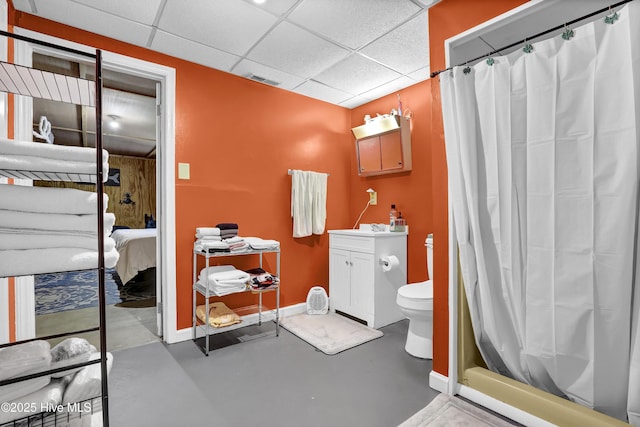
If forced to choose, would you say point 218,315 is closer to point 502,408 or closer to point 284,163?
point 284,163

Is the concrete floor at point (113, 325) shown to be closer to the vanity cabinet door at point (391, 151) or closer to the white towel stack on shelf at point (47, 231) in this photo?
the white towel stack on shelf at point (47, 231)

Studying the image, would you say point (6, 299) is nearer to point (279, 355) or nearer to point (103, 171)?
point (103, 171)

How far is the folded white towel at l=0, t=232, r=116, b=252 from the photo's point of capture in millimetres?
970

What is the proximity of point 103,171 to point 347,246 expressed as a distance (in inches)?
95.0

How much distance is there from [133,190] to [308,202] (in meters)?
6.03

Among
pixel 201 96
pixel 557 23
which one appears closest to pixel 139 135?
pixel 201 96

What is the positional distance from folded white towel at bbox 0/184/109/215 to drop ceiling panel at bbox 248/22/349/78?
1.76 metres

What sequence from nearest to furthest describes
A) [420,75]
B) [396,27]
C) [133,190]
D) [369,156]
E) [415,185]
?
[396,27] < [420,75] < [415,185] < [369,156] < [133,190]

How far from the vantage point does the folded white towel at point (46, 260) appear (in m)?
0.96

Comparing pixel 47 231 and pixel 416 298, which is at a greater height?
pixel 47 231

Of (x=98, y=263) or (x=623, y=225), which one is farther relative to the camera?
(x=623, y=225)

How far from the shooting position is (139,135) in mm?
5637

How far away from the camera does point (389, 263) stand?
2920 millimetres

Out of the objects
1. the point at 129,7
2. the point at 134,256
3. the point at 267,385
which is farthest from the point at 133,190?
A: the point at 267,385
